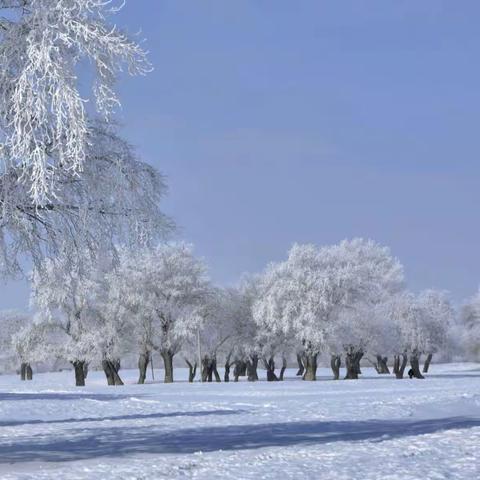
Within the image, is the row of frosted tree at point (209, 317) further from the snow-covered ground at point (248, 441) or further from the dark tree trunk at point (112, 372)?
the snow-covered ground at point (248, 441)

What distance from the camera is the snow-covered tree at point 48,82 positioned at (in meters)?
12.9

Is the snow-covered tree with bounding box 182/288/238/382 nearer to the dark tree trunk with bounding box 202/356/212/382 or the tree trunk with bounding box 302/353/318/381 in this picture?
the dark tree trunk with bounding box 202/356/212/382

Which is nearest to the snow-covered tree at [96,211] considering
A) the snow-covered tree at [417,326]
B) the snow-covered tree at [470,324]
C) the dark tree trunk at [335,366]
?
the dark tree trunk at [335,366]

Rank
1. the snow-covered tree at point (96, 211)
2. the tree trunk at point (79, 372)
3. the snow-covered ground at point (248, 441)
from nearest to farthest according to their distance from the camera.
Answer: the snow-covered ground at point (248, 441), the snow-covered tree at point (96, 211), the tree trunk at point (79, 372)

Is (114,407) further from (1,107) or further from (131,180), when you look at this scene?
(1,107)

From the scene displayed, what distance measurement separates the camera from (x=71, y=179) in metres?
14.5

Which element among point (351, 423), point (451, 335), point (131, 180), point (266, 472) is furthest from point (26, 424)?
point (451, 335)

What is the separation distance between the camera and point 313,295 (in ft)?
228

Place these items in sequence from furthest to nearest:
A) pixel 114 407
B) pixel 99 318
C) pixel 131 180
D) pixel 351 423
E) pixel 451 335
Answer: pixel 451 335, pixel 99 318, pixel 114 407, pixel 351 423, pixel 131 180

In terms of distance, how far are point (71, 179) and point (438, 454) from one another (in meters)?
7.89

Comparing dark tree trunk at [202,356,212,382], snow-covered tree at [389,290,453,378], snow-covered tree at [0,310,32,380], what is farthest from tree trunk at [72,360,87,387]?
snow-covered tree at [0,310,32,380]

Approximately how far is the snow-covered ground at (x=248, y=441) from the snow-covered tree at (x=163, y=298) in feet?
118

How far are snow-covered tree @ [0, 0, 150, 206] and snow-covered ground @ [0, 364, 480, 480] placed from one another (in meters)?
4.73

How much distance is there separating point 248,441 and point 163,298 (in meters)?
50.9
